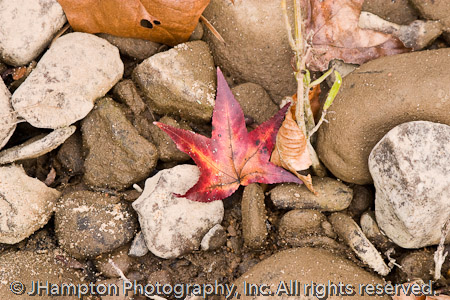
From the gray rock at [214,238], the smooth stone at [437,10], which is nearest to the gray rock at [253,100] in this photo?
the gray rock at [214,238]

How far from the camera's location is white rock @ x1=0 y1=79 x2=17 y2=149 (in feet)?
8.93

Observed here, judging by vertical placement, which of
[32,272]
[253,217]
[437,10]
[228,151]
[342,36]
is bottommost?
[32,272]

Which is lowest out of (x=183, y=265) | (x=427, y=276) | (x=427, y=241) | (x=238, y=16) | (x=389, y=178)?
(x=183, y=265)

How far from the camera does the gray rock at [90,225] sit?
8.98 feet

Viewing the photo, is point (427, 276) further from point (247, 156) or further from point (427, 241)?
point (247, 156)

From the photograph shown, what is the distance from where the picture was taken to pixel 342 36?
2.88m

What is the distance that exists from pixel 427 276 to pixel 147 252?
1769 mm

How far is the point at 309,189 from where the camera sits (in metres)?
2.78

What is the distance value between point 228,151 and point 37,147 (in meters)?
1.21

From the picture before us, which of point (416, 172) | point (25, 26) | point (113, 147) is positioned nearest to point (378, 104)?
point (416, 172)

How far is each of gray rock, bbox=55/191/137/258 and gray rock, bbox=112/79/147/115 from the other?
2.07ft

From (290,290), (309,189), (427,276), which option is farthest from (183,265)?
(427,276)

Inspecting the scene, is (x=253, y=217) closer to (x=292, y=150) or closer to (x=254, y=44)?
(x=292, y=150)

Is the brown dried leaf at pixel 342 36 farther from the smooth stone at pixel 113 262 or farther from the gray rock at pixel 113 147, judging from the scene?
the smooth stone at pixel 113 262
